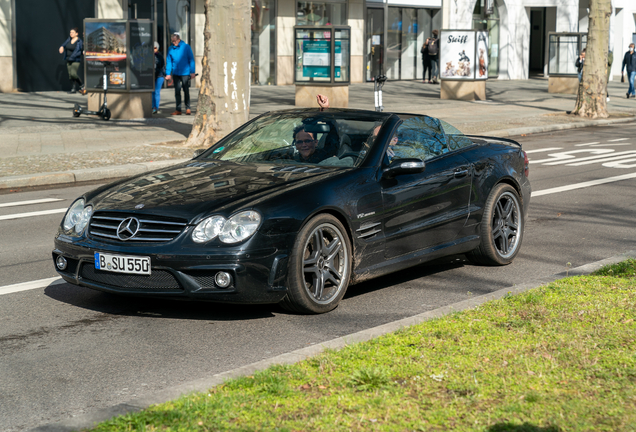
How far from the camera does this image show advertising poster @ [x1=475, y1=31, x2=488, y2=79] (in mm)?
29438

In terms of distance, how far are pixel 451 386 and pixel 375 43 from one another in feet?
120

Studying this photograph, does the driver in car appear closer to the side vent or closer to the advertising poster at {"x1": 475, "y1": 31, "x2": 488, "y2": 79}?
the side vent

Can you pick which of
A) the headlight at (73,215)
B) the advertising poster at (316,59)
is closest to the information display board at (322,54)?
the advertising poster at (316,59)

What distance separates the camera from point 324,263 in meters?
5.81

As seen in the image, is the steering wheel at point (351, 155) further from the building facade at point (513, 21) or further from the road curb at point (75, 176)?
the building facade at point (513, 21)

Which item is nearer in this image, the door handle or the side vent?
the side vent

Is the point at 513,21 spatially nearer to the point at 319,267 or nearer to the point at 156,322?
the point at 319,267

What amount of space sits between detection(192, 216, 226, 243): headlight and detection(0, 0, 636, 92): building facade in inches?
920

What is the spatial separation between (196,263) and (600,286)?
2813 mm

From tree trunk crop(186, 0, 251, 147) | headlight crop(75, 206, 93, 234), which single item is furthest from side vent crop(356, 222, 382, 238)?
tree trunk crop(186, 0, 251, 147)

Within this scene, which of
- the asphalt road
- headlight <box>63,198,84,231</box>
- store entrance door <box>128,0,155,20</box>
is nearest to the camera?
the asphalt road

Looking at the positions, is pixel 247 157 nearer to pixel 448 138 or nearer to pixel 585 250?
pixel 448 138

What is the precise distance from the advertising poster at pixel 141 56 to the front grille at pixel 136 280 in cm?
1571

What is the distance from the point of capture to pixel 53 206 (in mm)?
10781
